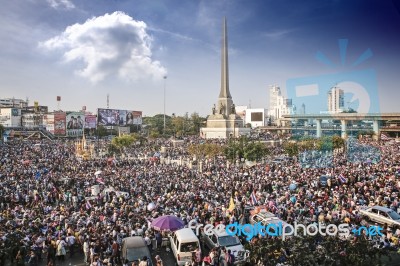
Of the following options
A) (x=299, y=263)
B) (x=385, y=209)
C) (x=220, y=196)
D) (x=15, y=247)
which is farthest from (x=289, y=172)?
(x=15, y=247)

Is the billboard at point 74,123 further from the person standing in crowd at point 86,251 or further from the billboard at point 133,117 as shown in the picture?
the person standing in crowd at point 86,251

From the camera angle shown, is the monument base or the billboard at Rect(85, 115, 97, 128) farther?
the billboard at Rect(85, 115, 97, 128)

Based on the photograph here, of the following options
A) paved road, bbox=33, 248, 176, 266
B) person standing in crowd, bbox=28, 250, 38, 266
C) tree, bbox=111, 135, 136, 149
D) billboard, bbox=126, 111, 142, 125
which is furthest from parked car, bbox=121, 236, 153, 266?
billboard, bbox=126, 111, 142, 125

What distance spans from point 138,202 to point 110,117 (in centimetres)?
7806

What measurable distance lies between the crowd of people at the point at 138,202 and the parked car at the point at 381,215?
0.42m

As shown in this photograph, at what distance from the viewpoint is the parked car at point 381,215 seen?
1262 cm

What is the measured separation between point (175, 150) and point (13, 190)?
86.2 feet

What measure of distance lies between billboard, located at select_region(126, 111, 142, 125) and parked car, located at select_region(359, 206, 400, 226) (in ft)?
296

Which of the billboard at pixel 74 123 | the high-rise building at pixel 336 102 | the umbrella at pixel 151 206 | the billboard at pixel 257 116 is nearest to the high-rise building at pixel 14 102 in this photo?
the billboard at pixel 74 123

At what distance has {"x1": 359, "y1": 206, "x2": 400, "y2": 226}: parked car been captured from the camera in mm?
12617

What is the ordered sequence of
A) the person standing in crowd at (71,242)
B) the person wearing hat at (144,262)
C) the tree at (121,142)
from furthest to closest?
the tree at (121,142), the person standing in crowd at (71,242), the person wearing hat at (144,262)

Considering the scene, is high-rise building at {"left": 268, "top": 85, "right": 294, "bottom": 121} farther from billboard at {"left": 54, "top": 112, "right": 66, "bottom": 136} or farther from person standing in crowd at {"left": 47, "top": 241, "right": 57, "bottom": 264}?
person standing in crowd at {"left": 47, "top": 241, "right": 57, "bottom": 264}

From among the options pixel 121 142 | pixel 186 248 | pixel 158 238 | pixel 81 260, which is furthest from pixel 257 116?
pixel 186 248

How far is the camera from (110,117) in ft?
297
